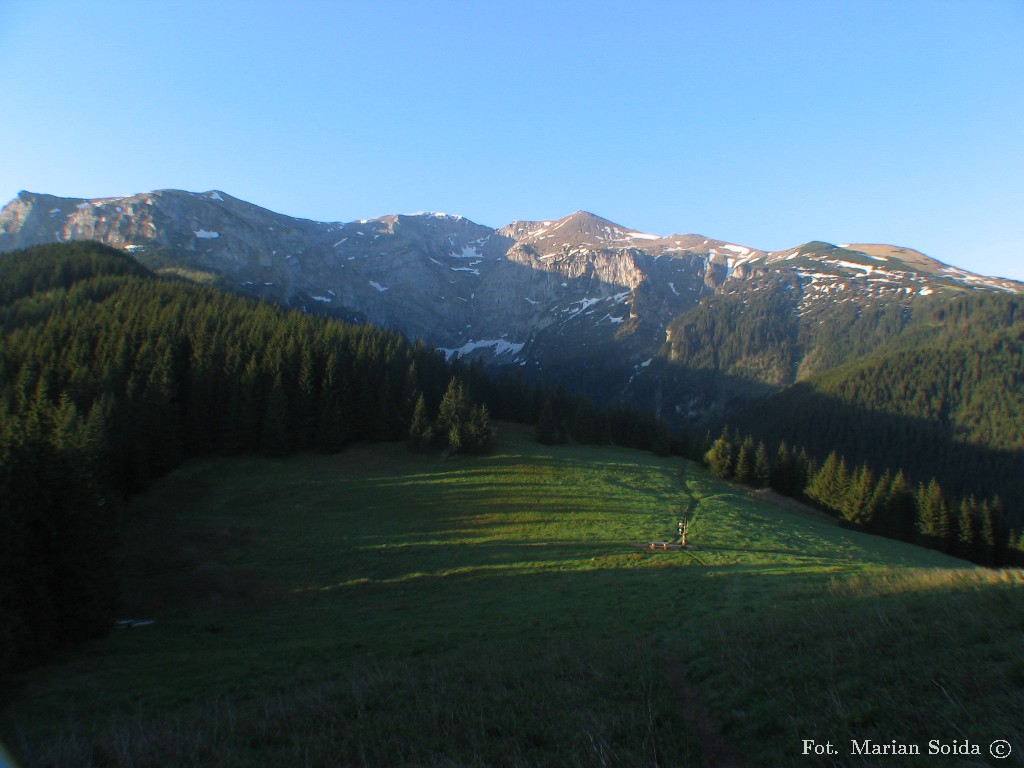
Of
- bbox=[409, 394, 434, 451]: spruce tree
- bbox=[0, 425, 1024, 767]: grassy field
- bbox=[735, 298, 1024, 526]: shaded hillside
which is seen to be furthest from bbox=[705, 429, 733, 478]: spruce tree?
bbox=[735, 298, 1024, 526]: shaded hillside

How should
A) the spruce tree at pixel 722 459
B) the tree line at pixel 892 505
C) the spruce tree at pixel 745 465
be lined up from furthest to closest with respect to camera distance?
the spruce tree at pixel 722 459 → the spruce tree at pixel 745 465 → the tree line at pixel 892 505

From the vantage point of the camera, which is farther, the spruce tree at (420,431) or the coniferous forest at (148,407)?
the spruce tree at (420,431)

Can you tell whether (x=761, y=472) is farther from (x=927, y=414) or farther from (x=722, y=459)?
(x=927, y=414)

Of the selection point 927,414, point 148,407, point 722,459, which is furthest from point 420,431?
point 927,414

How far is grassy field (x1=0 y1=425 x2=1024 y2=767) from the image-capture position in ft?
25.1

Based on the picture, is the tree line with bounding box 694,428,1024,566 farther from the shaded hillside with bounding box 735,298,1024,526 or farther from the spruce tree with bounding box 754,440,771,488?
the shaded hillside with bounding box 735,298,1024,526

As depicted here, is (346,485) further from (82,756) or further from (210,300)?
(210,300)

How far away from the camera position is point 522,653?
45.2 feet

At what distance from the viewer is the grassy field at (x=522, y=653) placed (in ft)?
25.1

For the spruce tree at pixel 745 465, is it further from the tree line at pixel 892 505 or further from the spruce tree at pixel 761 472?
the spruce tree at pixel 761 472

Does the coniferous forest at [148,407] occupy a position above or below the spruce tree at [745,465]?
above

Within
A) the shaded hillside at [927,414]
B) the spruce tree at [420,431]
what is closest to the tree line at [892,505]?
the spruce tree at [420,431]

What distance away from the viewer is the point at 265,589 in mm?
29641

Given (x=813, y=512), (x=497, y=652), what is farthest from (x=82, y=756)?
(x=813, y=512)
